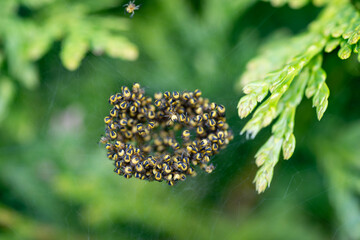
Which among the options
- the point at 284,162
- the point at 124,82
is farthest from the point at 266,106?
the point at 284,162

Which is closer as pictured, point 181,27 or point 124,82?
point 124,82

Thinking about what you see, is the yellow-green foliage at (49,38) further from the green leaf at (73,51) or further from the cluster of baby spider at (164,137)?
the cluster of baby spider at (164,137)

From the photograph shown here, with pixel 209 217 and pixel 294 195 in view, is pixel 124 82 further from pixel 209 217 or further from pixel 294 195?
pixel 294 195

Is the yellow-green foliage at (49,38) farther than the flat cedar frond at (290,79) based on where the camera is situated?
Yes

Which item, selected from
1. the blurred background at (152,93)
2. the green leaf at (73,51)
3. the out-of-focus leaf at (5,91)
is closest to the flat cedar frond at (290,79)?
the blurred background at (152,93)

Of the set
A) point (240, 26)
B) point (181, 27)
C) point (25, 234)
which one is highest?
point (181, 27)

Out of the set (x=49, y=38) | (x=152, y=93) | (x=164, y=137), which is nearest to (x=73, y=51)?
(x=49, y=38)

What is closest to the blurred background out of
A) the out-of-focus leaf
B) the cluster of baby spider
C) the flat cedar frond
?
the out-of-focus leaf
